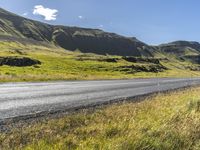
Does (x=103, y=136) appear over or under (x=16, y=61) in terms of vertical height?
over

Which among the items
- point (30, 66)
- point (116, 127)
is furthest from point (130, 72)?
point (116, 127)

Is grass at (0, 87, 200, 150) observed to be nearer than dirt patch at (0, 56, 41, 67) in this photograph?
Yes

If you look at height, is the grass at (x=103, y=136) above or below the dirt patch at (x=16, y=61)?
above

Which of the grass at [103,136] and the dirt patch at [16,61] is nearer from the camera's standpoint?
the grass at [103,136]

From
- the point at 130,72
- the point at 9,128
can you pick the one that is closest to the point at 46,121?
the point at 9,128

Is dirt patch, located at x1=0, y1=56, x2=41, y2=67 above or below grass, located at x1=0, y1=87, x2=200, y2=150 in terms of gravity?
below

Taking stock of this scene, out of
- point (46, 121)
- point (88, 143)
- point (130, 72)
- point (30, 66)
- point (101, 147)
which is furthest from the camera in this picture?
point (130, 72)

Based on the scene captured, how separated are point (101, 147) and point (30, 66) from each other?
82.0 m

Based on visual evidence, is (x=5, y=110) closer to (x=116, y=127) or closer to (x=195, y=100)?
(x=116, y=127)

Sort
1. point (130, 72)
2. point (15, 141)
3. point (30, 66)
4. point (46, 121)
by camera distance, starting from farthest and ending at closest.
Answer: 1. point (130, 72)
2. point (30, 66)
3. point (46, 121)
4. point (15, 141)

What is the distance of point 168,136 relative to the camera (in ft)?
27.4

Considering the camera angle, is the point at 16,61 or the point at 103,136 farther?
the point at 16,61

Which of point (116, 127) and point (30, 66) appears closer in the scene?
point (116, 127)

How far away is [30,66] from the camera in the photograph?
87812 millimetres
